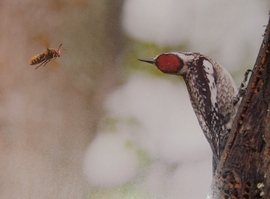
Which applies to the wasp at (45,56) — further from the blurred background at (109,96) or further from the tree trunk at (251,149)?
the tree trunk at (251,149)

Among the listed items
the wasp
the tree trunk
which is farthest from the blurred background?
the tree trunk

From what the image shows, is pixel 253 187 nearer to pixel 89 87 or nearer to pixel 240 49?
pixel 240 49

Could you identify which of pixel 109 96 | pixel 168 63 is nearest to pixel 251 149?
pixel 168 63

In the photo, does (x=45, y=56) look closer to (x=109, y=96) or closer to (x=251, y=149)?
(x=109, y=96)

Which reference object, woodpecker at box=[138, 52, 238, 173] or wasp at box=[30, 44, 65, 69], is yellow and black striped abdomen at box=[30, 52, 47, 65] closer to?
wasp at box=[30, 44, 65, 69]

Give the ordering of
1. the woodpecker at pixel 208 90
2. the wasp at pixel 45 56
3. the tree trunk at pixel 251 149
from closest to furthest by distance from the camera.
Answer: the tree trunk at pixel 251 149 < the woodpecker at pixel 208 90 < the wasp at pixel 45 56

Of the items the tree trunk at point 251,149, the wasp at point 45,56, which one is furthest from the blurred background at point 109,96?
the tree trunk at point 251,149

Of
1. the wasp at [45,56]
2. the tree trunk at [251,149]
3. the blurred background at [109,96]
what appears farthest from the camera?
the wasp at [45,56]
